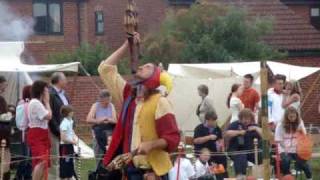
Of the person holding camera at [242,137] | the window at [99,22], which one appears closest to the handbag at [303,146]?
the person holding camera at [242,137]

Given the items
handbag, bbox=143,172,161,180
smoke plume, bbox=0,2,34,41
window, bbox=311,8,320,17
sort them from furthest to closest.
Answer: window, bbox=311,8,320,17 → smoke plume, bbox=0,2,34,41 → handbag, bbox=143,172,161,180

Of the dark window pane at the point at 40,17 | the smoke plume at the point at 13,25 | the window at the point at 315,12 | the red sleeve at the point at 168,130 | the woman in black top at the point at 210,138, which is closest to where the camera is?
the red sleeve at the point at 168,130

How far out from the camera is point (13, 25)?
32156 millimetres

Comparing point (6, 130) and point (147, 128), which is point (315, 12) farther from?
point (147, 128)

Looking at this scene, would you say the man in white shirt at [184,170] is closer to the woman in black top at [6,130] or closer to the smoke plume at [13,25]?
the woman in black top at [6,130]

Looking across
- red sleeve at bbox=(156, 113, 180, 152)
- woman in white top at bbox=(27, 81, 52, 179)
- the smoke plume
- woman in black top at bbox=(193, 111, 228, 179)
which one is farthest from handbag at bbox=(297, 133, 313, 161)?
the smoke plume

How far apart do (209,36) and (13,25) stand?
7.13m

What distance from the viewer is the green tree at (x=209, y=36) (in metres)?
28.3

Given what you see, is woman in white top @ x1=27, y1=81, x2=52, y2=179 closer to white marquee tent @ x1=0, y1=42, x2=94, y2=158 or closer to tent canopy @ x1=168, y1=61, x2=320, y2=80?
white marquee tent @ x1=0, y1=42, x2=94, y2=158

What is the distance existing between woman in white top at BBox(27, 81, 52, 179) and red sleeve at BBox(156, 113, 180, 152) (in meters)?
5.02

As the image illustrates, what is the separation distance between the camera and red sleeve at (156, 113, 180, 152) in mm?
8211

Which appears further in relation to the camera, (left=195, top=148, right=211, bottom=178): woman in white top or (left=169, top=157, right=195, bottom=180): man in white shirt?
(left=195, top=148, right=211, bottom=178): woman in white top

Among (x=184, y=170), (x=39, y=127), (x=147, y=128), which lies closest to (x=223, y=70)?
(x=184, y=170)

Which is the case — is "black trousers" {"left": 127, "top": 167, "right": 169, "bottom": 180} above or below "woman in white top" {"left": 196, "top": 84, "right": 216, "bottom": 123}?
below
